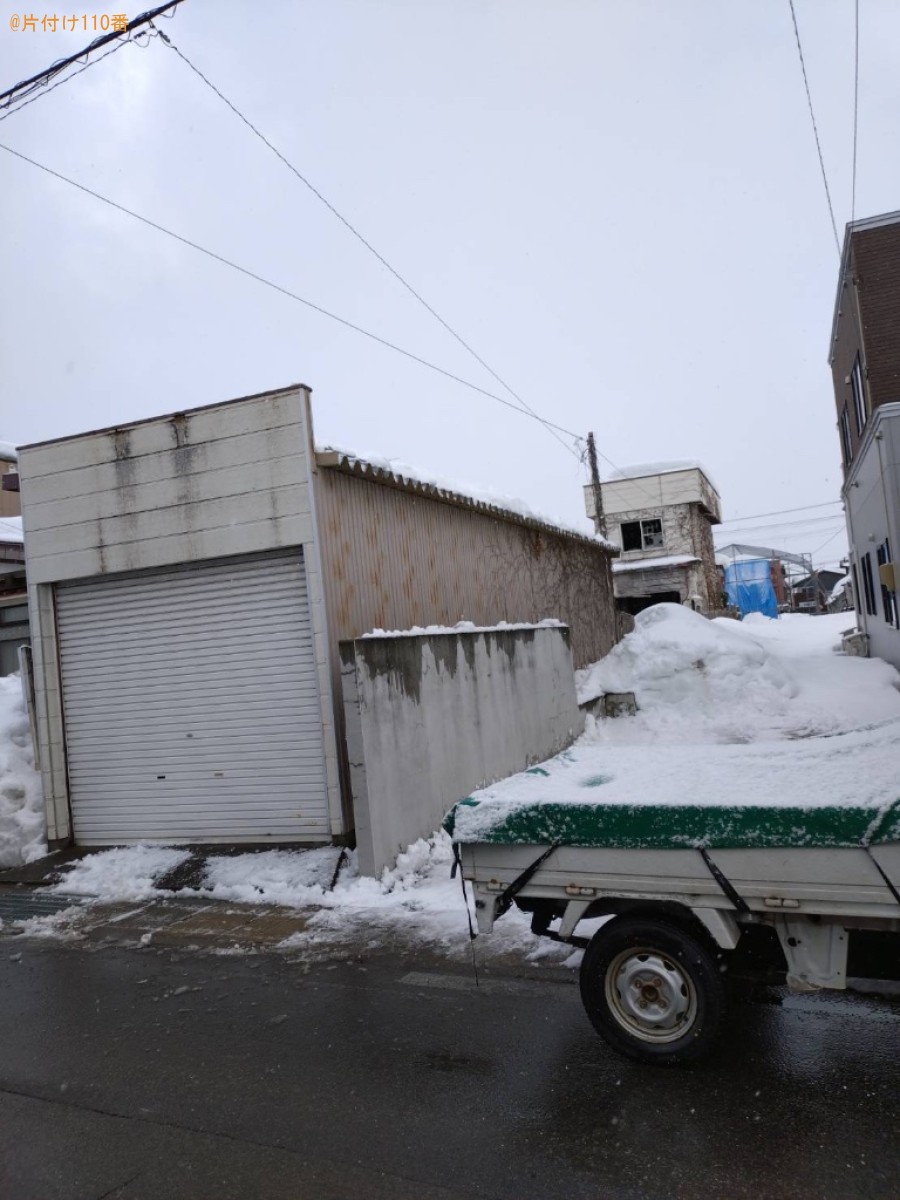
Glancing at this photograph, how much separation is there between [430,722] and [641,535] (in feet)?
115

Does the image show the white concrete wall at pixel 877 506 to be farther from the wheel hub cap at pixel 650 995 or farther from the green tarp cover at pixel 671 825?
the wheel hub cap at pixel 650 995

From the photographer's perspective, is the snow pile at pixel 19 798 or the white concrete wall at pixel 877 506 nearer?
the snow pile at pixel 19 798

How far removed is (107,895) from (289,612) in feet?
11.2

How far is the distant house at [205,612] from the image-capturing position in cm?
885

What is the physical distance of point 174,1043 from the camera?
4.84 meters

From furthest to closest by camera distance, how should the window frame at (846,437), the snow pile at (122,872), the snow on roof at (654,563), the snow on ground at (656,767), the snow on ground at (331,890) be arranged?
the snow on roof at (654,563), the window frame at (846,437), the snow pile at (122,872), the snow on ground at (331,890), the snow on ground at (656,767)

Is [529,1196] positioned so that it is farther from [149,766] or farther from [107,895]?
[149,766]

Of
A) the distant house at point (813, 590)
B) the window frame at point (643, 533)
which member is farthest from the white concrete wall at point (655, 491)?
the distant house at point (813, 590)

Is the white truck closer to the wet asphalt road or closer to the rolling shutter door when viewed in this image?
the wet asphalt road

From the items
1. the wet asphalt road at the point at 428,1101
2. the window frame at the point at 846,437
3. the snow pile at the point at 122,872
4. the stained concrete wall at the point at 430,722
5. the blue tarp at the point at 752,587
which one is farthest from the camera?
the blue tarp at the point at 752,587

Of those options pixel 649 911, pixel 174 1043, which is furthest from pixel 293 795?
pixel 649 911

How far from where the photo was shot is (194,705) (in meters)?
9.42

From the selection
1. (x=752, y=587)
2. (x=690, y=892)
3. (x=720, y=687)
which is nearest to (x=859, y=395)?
(x=720, y=687)

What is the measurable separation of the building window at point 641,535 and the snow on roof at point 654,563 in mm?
1604
